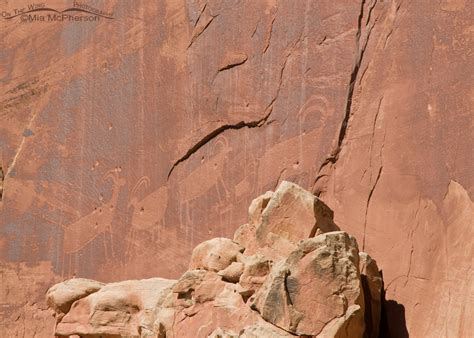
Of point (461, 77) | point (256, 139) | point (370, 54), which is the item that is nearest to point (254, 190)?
point (256, 139)

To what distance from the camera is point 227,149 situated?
918cm

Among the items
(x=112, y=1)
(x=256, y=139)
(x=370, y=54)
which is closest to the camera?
(x=370, y=54)

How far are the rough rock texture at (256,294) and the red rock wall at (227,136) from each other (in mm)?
626

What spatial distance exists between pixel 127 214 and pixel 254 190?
1.31 meters

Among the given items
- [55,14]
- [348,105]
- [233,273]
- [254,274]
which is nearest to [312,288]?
[254,274]

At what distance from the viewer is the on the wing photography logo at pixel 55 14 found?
10.5 metres

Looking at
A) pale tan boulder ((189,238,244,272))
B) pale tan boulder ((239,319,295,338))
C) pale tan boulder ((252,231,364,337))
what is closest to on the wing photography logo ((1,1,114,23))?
pale tan boulder ((189,238,244,272))

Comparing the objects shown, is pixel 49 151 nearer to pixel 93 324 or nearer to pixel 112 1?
pixel 112 1

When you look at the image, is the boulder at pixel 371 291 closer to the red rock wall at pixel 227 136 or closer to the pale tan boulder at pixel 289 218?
the red rock wall at pixel 227 136

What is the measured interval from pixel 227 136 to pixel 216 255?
1.89 metres

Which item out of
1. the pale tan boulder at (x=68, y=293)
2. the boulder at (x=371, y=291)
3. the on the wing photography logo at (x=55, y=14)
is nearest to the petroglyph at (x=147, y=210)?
the pale tan boulder at (x=68, y=293)

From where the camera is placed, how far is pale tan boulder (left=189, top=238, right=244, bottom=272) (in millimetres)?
7449

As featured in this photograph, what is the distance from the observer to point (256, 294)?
6863 mm

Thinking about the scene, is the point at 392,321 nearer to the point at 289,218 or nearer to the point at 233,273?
the point at 289,218
